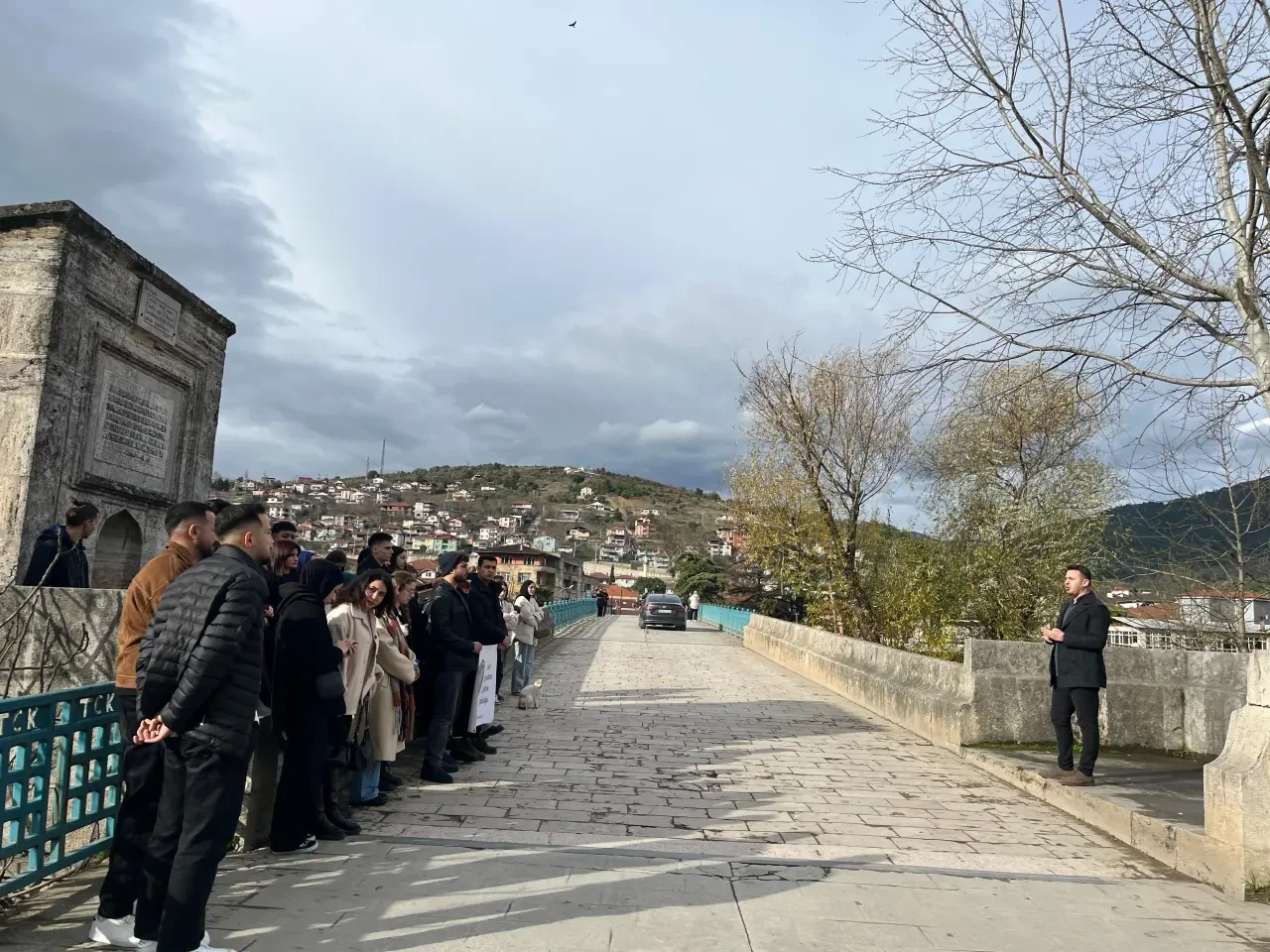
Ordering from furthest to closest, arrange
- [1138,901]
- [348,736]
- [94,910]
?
[348,736] → [1138,901] → [94,910]

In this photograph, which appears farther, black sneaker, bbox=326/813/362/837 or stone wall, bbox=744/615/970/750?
stone wall, bbox=744/615/970/750

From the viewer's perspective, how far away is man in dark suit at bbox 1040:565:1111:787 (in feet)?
20.7

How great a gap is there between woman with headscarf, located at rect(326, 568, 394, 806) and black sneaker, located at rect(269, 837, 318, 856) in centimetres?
63

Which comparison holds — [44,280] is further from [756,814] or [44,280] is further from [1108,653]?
[1108,653]

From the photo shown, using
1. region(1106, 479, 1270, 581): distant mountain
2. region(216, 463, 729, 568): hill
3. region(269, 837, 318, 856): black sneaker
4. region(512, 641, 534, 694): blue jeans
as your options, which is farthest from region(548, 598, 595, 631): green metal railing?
region(216, 463, 729, 568): hill

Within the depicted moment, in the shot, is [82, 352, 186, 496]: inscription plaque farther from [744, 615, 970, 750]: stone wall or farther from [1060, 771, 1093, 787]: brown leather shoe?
[744, 615, 970, 750]: stone wall

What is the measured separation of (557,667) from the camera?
1623 cm

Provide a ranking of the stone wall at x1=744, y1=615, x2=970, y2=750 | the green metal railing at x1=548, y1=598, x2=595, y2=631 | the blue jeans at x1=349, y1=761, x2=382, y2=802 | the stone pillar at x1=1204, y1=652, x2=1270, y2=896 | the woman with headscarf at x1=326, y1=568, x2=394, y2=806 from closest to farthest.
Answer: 1. the stone pillar at x1=1204, y1=652, x2=1270, y2=896
2. the woman with headscarf at x1=326, y1=568, x2=394, y2=806
3. the blue jeans at x1=349, y1=761, x2=382, y2=802
4. the stone wall at x1=744, y1=615, x2=970, y2=750
5. the green metal railing at x1=548, y1=598, x2=595, y2=631

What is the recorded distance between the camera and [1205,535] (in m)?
10.5

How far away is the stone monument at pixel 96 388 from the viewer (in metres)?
5.86

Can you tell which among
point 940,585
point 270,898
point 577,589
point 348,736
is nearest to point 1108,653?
point 940,585

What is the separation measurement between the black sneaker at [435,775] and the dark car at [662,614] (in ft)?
87.8

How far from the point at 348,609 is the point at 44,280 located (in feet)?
10.9

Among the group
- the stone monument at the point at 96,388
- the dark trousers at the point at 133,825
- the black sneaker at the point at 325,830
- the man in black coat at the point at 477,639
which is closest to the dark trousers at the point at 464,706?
the man in black coat at the point at 477,639
